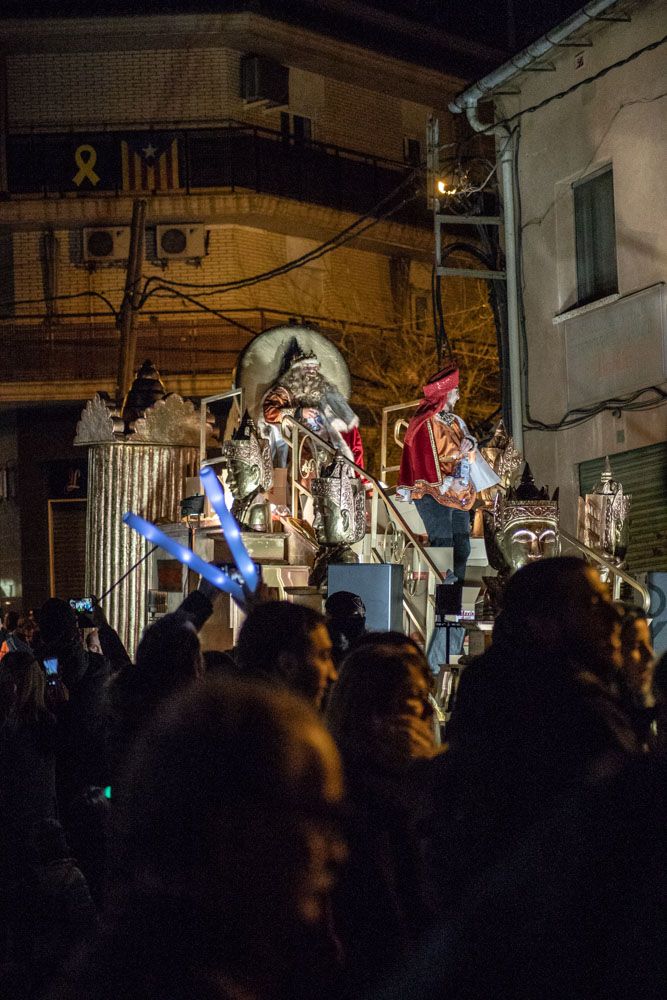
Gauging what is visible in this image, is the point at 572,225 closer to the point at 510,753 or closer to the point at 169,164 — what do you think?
the point at 510,753

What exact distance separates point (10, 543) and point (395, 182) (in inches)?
489

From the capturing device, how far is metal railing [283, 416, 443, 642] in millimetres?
13172

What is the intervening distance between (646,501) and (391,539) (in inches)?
115

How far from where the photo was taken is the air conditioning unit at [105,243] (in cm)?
3409

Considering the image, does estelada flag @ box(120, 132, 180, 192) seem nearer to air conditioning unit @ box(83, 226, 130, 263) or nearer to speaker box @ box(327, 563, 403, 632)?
air conditioning unit @ box(83, 226, 130, 263)

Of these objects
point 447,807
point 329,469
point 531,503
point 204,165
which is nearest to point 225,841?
point 447,807

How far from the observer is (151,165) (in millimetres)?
33562

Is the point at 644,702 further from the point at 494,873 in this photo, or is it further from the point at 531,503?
the point at 531,503

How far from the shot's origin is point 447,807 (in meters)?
3.64

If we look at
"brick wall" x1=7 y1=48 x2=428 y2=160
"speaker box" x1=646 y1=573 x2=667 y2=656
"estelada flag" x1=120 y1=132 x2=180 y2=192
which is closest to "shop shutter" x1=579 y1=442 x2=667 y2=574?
"speaker box" x1=646 y1=573 x2=667 y2=656

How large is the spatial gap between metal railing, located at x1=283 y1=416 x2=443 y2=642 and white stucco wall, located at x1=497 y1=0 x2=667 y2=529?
8.67ft

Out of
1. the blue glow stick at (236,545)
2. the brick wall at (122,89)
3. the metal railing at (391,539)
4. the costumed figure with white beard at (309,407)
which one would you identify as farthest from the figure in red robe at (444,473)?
the brick wall at (122,89)

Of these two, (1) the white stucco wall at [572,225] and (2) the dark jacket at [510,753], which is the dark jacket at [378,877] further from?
(1) the white stucco wall at [572,225]

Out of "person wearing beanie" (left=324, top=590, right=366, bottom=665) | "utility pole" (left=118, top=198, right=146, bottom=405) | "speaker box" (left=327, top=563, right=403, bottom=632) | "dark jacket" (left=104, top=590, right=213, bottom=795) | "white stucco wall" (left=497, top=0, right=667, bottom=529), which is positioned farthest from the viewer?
"utility pole" (left=118, top=198, right=146, bottom=405)
